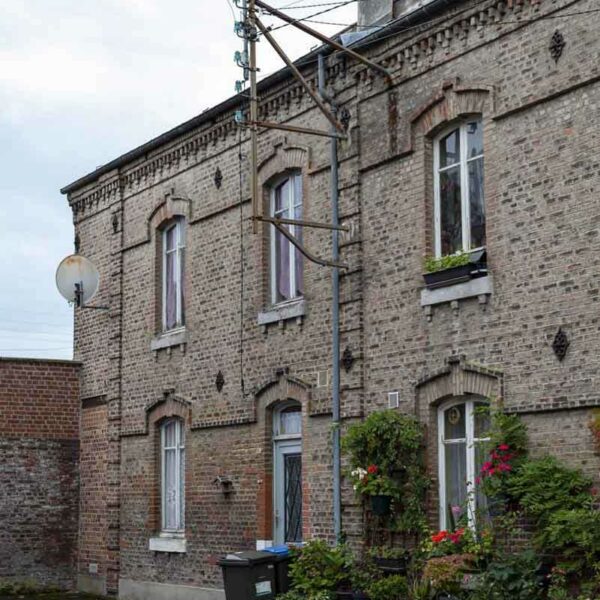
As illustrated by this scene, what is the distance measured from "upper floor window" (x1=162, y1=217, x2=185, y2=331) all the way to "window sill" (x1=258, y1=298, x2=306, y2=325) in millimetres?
3047

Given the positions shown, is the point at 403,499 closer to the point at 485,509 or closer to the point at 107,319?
the point at 485,509

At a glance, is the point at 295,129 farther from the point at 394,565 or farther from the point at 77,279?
the point at 77,279

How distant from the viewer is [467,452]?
49.7 ft

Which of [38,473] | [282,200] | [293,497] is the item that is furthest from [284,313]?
[38,473]

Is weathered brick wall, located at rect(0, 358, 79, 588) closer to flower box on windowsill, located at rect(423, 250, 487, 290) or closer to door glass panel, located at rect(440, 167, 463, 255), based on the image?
door glass panel, located at rect(440, 167, 463, 255)

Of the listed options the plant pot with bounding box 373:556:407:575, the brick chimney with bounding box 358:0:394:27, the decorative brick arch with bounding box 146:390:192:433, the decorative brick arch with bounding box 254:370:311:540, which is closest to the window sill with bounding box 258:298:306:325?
the decorative brick arch with bounding box 254:370:311:540

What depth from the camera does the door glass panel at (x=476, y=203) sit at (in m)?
15.4

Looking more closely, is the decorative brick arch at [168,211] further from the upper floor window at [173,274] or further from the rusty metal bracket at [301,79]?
the rusty metal bracket at [301,79]

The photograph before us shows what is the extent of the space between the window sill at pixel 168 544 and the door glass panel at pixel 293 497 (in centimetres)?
270

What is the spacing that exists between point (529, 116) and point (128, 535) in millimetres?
11564

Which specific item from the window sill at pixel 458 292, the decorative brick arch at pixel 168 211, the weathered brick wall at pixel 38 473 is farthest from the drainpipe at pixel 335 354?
the weathered brick wall at pixel 38 473

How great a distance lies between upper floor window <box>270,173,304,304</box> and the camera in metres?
18.7

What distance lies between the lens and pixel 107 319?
2391 cm

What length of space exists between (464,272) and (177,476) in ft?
26.8
